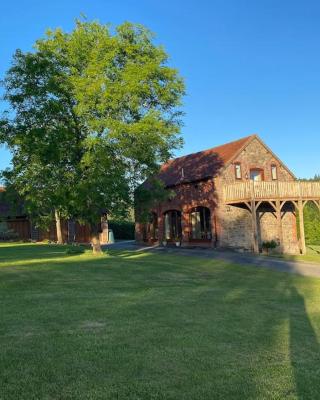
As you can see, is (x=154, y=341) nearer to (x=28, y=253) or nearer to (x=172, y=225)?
(x=28, y=253)

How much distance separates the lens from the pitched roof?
31875 mm

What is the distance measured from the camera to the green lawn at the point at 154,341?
481 cm

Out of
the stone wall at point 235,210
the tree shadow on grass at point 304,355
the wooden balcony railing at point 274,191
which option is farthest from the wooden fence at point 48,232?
the tree shadow on grass at point 304,355

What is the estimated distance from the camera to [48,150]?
69.1ft

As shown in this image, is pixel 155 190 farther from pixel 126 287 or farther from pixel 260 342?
pixel 260 342

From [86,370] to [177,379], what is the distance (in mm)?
1089

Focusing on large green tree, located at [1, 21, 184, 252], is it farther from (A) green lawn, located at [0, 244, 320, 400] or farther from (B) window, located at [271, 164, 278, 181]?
(B) window, located at [271, 164, 278, 181]

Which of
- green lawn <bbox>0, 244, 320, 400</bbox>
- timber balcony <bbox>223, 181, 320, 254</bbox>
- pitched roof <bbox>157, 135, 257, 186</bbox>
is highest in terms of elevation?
pitched roof <bbox>157, 135, 257, 186</bbox>

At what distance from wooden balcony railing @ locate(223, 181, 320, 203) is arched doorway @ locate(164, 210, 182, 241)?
21.8 feet

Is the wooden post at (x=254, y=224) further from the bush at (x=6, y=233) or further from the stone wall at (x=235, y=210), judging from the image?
the bush at (x=6, y=233)

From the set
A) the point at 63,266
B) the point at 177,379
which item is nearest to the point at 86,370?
the point at 177,379

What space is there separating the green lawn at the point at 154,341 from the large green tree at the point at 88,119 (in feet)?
30.2

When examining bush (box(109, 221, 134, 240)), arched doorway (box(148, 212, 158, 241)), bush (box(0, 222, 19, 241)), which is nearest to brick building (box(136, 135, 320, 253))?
arched doorway (box(148, 212, 158, 241))

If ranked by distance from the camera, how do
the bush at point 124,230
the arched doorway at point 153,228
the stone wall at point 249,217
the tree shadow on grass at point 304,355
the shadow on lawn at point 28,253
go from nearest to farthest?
the tree shadow on grass at point 304,355 < the shadow on lawn at point 28,253 < the stone wall at point 249,217 < the arched doorway at point 153,228 < the bush at point 124,230
